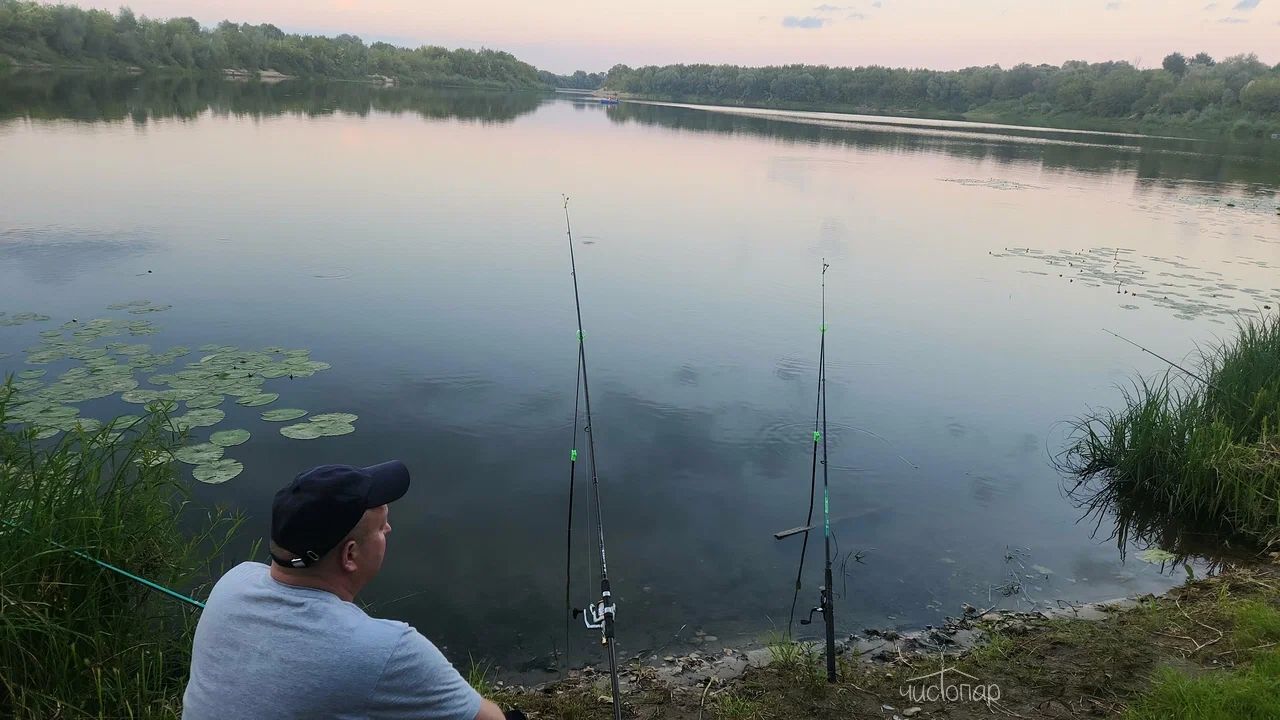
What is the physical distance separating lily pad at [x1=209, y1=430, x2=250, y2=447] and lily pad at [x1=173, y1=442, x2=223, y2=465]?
5 centimetres

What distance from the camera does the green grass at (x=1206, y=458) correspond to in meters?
5.54

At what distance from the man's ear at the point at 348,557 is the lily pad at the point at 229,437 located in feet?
16.0

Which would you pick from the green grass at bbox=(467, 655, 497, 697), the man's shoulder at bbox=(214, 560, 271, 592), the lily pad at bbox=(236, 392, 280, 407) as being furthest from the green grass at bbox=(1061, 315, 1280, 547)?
the lily pad at bbox=(236, 392, 280, 407)

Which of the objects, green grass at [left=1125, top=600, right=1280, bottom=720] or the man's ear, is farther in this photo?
green grass at [left=1125, top=600, right=1280, bottom=720]

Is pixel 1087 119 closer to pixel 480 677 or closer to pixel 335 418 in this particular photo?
pixel 335 418

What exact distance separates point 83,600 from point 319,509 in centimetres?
199

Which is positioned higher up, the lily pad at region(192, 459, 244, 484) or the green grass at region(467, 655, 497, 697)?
the lily pad at region(192, 459, 244, 484)

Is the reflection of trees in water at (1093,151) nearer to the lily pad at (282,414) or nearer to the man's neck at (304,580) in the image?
the lily pad at (282,414)

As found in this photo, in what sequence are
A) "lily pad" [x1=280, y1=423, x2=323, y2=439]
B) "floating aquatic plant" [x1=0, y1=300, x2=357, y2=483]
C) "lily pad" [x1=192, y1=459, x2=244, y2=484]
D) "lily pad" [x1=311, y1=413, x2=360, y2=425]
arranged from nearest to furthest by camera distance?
"lily pad" [x1=192, y1=459, x2=244, y2=484] → "floating aquatic plant" [x1=0, y1=300, x2=357, y2=483] → "lily pad" [x1=280, y1=423, x2=323, y2=439] → "lily pad" [x1=311, y1=413, x2=360, y2=425]

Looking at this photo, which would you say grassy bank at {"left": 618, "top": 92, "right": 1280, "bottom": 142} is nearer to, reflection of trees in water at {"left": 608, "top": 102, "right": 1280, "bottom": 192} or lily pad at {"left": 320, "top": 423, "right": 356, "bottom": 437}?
reflection of trees in water at {"left": 608, "top": 102, "right": 1280, "bottom": 192}

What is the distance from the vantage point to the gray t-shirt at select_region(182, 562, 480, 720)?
1562mm

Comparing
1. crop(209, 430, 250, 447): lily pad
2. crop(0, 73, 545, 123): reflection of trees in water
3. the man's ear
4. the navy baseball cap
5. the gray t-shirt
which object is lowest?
crop(209, 430, 250, 447): lily pad

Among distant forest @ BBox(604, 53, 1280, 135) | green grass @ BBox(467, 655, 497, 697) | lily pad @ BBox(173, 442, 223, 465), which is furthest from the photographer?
distant forest @ BBox(604, 53, 1280, 135)

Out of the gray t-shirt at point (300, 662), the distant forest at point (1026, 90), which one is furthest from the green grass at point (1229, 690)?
the distant forest at point (1026, 90)
